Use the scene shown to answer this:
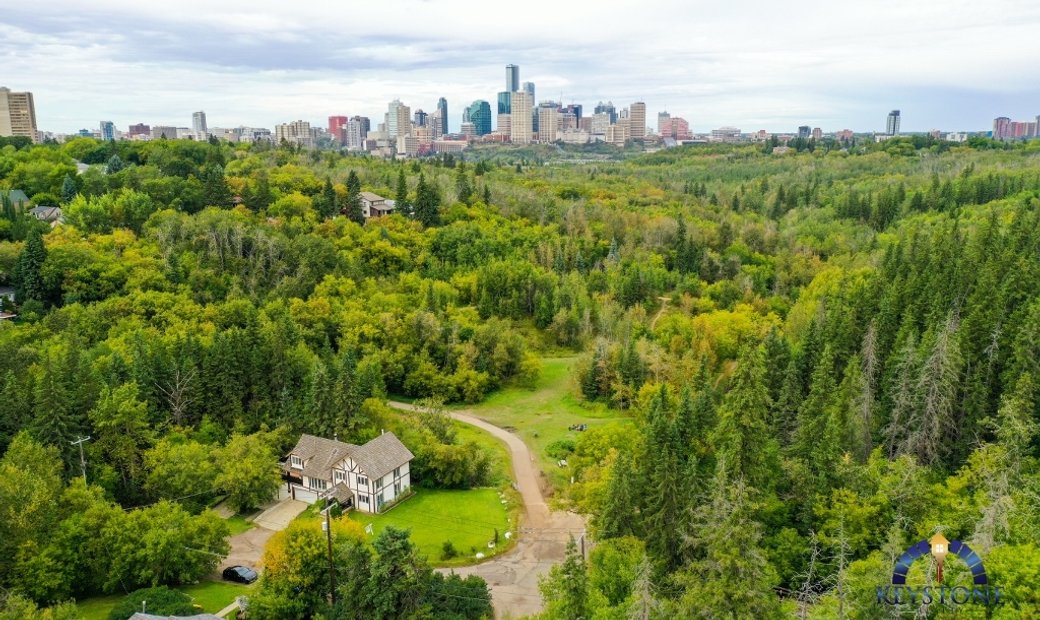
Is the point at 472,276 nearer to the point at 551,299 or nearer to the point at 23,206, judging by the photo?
the point at 551,299

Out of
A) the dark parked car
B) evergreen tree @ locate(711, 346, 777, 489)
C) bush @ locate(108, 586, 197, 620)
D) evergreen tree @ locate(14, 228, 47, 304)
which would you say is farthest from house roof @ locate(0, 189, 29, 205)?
evergreen tree @ locate(711, 346, 777, 489)

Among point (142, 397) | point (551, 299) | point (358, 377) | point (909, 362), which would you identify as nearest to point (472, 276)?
point (551, 299)

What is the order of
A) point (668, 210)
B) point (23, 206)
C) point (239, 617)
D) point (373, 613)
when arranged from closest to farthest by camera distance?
point (373, 613) → point (239, 617) → point (23, 206) → point (668, 210)

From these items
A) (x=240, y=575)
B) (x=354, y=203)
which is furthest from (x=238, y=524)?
(x=354, y=203)

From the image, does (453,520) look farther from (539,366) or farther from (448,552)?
(539,366)

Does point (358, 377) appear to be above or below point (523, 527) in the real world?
above

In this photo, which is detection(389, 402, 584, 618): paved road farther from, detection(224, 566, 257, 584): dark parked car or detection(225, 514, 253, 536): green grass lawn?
detection(225, 514, 253, 536): green grass lawn

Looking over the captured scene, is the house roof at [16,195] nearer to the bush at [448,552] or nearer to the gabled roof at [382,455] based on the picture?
the gabled roof at [382,455]
